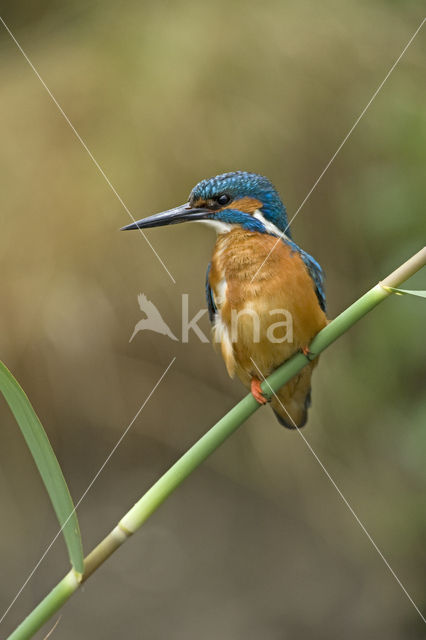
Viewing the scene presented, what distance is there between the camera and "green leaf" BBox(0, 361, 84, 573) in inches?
26.4

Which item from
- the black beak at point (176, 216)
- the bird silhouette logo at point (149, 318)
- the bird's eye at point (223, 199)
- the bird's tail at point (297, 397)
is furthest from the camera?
the bird silhouette logo at point (149, 318)

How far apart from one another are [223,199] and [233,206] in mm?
26

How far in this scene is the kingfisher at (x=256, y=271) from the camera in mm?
1166

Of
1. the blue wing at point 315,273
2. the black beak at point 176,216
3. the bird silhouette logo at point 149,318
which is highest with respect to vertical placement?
the black beak at point 176,216

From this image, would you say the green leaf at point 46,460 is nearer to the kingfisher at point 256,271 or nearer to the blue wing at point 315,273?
the kingfisher at point 256,271

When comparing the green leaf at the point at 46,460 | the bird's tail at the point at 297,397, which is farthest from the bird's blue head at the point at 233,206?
the green leaf at the point at 46,460

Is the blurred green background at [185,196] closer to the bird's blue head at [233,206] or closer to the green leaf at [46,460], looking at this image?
the bird's blue head at [233,206]

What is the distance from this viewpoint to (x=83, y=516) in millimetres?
2658

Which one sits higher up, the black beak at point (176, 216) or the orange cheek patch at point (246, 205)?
the black beak at point (176, 216)

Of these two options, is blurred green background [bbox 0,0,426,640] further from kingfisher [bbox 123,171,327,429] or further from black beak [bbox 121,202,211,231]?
black beak [bbox 121,202,211,231]

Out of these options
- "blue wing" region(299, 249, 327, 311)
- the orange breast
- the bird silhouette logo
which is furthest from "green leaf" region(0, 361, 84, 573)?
the bird silhouette logo

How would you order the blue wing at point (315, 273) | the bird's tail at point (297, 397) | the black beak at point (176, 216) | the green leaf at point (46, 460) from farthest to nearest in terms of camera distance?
the bird's tail at point (297, 397) → the blue wing at point (315, 273) → the black beak at point (176, 216) → the green leaf at point (46, 460)

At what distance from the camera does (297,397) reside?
1532mm

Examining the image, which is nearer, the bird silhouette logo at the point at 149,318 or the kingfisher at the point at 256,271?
the kingfisher at the point at 256,271
